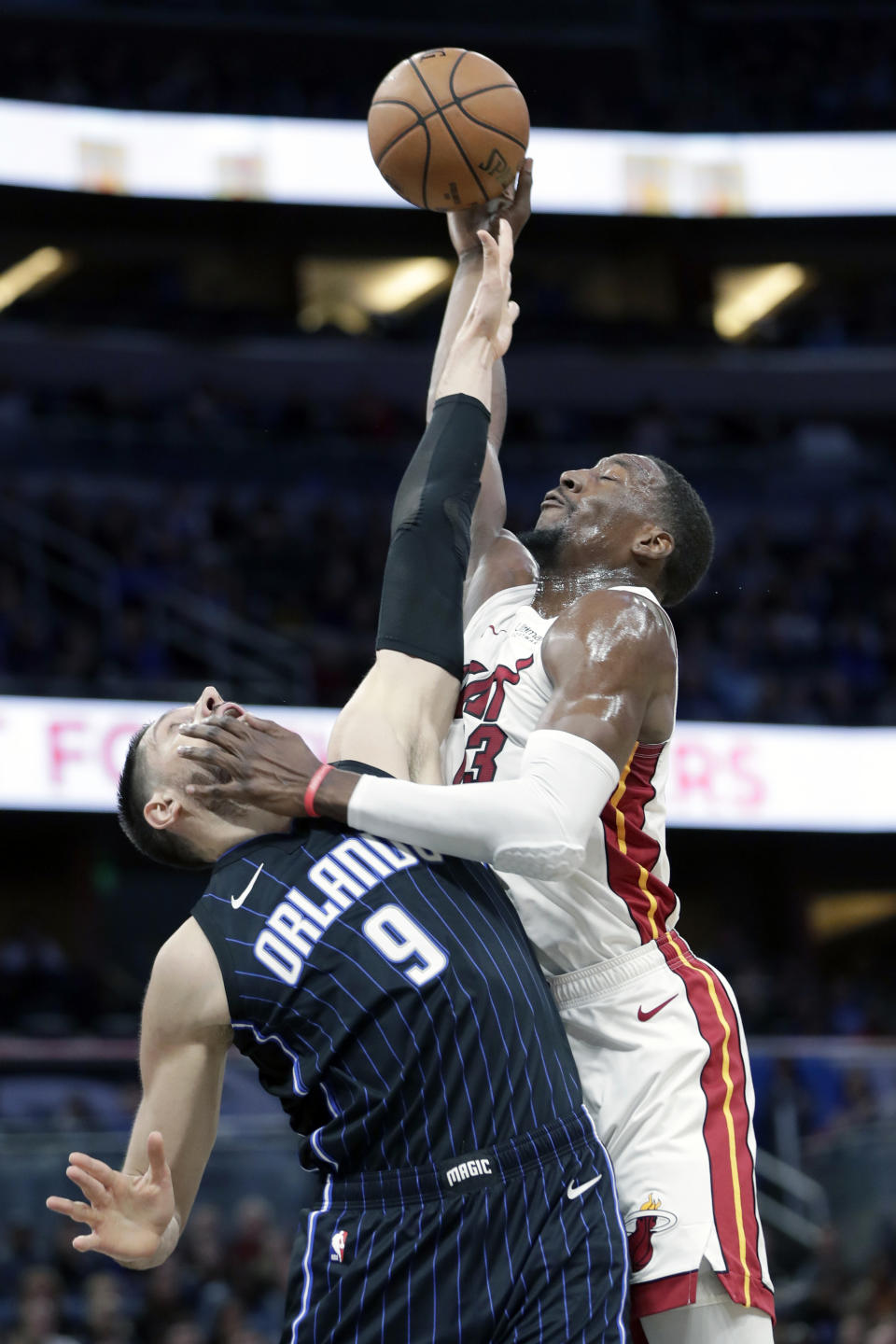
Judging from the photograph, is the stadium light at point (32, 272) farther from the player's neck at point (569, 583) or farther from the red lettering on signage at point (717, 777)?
the player's neck at point (569, 583)

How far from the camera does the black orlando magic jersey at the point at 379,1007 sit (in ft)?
11.1

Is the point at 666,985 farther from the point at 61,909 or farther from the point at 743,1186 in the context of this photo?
the point at 61,909

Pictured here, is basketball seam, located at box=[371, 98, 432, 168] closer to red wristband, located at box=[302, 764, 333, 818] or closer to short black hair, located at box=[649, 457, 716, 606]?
short black hair, located at box=[649, 457, 716, 606]

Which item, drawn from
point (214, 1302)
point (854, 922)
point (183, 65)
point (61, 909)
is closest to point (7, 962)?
point (61, 909)

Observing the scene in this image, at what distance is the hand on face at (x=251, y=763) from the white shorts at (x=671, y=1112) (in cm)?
98

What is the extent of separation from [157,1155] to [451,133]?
290cm

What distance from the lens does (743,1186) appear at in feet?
13.3

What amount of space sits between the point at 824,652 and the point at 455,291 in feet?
52.8

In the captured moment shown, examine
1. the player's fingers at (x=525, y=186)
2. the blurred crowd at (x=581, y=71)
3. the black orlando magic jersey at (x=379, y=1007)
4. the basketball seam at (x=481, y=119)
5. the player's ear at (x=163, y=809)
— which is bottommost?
the black orlando magic jersey at (x=379, y=1007)

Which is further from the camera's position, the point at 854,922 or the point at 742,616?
the point at 854,922

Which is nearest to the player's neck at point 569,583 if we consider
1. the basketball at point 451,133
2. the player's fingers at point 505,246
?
the player's fingers at point 505,246

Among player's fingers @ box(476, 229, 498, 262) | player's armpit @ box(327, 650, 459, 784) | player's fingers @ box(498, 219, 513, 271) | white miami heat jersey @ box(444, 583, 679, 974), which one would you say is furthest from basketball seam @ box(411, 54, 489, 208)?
player's armpit @ box(327, 650, 459, 784)

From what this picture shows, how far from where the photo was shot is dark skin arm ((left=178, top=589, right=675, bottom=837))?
11.8ft

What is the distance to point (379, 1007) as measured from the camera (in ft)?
11.2
